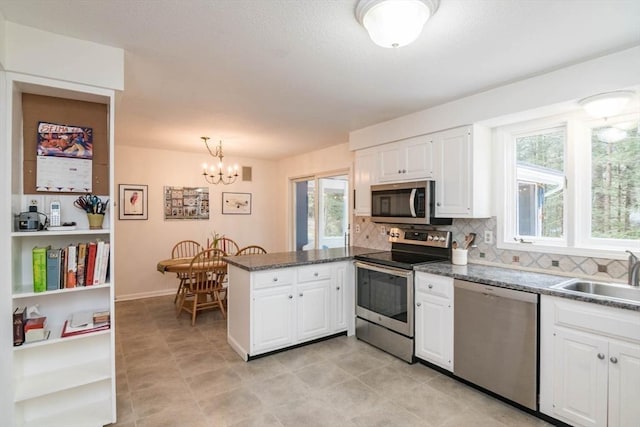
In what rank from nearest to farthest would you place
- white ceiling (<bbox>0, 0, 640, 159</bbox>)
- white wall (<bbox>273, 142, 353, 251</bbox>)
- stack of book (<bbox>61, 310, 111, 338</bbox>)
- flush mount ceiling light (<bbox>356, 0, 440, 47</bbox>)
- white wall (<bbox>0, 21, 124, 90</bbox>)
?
flush mount ceiling light (<bbox>356, 0, 440, 47</bbox>)
white ceiling (<bbox>0, 0, 640, 159</bbox>)
white wall (<bbox>0, 21, 124, 90</bbox>)
stack of book (<bbox>61, 310, 111, 338</bbox>)
white wall (<bbox>273, 142, 353, 251</bbox>)

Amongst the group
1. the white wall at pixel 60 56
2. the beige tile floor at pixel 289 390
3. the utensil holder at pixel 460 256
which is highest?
the white wall at pixel 60 56

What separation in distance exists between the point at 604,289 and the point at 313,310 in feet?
7.64

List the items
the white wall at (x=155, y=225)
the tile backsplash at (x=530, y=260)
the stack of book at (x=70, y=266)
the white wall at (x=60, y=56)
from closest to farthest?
1. the white wall at (x=60, y=56)
2. the stack of book at (x=70, y=266)
3. the tile backsplash at (x=530, y=260)
4. the white wall at (x=155, y=225)

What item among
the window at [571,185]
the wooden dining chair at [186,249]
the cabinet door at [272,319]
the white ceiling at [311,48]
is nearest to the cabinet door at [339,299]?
the cabinet door at [272,319]

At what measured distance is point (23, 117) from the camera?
1930mm

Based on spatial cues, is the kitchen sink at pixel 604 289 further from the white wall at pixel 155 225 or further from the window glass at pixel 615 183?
the white wall at pixel 155 225

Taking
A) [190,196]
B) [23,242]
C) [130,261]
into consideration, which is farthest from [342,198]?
[23,242]

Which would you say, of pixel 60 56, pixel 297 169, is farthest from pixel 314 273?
pixel 297 169

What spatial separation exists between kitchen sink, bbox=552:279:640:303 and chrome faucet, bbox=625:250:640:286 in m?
0.05

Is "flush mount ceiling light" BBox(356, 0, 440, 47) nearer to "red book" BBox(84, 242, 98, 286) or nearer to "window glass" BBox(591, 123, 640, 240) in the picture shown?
"window glass" BBox(591, 123, 640, 240)

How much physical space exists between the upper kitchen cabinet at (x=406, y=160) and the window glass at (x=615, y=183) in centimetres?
125

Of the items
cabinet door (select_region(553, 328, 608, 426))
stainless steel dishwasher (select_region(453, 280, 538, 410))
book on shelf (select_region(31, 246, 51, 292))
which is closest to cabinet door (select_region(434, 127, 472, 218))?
stainless steel dishwasher (select_region(453, 280, 538, 410))

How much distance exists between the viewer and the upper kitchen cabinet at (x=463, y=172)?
9.36 feet

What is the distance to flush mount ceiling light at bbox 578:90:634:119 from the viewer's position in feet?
6.79
